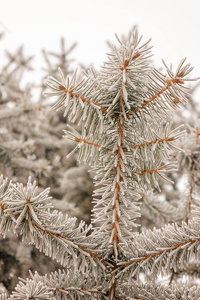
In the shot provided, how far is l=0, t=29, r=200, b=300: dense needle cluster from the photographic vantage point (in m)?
0.65

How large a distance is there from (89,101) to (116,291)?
546 mm

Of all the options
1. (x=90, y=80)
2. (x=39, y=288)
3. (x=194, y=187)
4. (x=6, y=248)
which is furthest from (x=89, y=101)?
(x=6, y=248)

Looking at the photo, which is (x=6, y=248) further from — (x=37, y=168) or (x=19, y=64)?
(x=19, y=64)

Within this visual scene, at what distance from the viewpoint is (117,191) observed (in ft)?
2.39

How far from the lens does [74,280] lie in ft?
2.42

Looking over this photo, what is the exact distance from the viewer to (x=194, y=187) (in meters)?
1.27

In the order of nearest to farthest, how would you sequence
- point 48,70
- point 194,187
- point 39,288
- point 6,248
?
point 39,288
point 194,187
point 6,248
point 48,70

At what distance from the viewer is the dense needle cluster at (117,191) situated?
65cm

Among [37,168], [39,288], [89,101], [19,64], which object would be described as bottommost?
[39,288]

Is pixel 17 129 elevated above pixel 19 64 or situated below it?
below

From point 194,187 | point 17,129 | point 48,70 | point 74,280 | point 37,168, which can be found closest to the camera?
point 74,280

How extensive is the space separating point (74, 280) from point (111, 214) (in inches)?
8.3

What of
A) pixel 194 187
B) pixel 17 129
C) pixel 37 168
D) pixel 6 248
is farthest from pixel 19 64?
pixel 194 187

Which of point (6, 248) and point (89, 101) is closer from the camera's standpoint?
point (89, 101)
